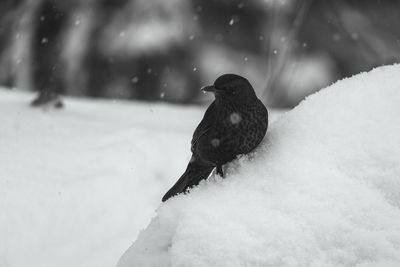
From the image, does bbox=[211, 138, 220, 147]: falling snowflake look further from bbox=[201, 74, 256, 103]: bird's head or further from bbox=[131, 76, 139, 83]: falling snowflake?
bbox=[131, 76, 139, 83]: falling snowflake

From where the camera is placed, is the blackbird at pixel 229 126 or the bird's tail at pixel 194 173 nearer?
the blackbird at pixel 229 126

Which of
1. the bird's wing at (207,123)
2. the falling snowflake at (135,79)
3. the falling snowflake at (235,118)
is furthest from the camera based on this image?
the falling snowflake at (135,79)

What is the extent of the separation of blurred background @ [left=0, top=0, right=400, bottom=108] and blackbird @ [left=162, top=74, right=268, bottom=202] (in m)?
2.82

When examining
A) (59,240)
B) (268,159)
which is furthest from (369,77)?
(59,240)

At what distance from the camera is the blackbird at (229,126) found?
1.96 meters

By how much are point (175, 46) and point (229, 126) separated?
3771mm

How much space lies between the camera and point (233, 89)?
215cm

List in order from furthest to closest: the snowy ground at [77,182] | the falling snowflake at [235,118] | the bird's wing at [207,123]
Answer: the snowy ground at [77,182] < the bird's wing at [207,123] < the falling snowflake at [235,118]

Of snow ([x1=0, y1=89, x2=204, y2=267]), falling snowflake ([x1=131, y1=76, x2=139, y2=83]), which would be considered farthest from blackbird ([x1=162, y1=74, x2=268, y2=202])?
falling snowflake ([x1=131, y1=76, x2=139, y2=83])

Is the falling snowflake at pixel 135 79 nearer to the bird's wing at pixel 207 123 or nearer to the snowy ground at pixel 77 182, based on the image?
the snowy ground at pixel 77 182

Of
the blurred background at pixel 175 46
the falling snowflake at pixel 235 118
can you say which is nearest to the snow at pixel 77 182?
the blurred background at pixel 175 46

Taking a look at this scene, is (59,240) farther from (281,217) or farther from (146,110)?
(146,110)

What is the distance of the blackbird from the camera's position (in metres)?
1.96

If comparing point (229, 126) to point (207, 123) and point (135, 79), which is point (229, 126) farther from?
point (135, 79)
